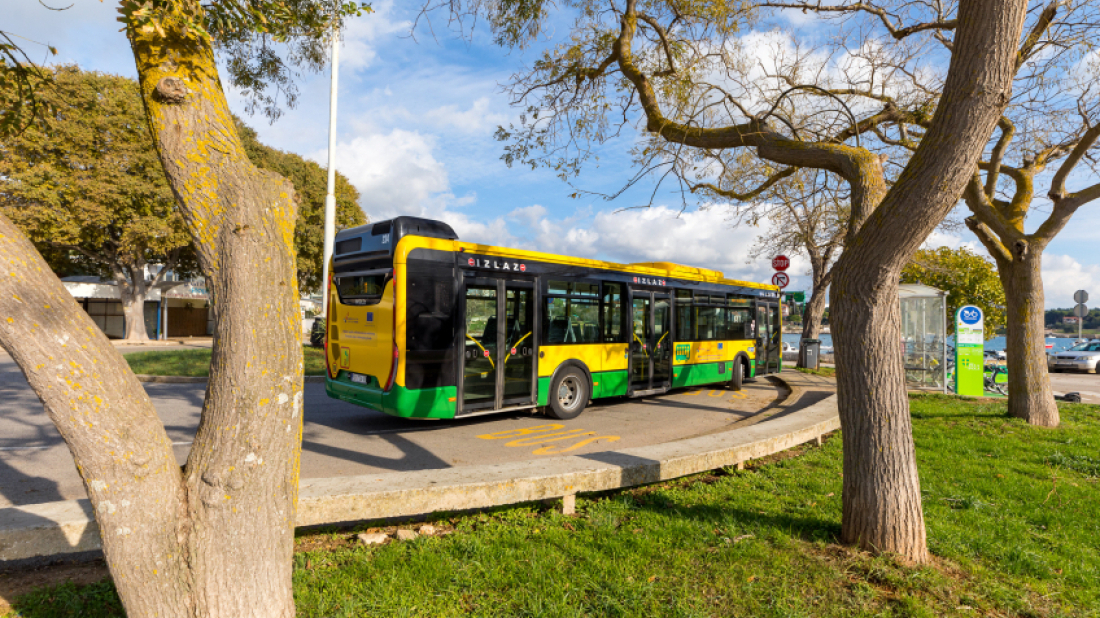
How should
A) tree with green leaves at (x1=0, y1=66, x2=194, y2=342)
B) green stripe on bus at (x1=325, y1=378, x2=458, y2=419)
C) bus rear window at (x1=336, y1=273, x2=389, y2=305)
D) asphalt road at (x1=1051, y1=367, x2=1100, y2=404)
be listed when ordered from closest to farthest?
green stripe on bus at (x1=325, y1=378, x2=458, y2=419)
bus rear window at (x1=336, y1=273, x2=389, y2=305)
asphalt road at (x1=1051, y1=367, x2=1100, y2=404)
tree with green leaves at (x1=0, y1=66, x2=194, y2=342)

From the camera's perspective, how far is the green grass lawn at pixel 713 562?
309 centimetres

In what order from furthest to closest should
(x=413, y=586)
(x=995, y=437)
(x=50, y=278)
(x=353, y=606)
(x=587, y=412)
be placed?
(x=587, y=412), (x=995, y=437), (x=413, y=586), (x=353, y=606), (x=50, y=278)

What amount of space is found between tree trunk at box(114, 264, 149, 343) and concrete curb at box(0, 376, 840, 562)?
28.7 m

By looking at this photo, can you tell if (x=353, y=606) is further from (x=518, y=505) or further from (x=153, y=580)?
(x=518, y=505)

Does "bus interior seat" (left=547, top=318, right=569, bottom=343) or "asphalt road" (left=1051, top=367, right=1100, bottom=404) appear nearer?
"bus interior seat" (left=547, top=318, right=569, bottom=343)

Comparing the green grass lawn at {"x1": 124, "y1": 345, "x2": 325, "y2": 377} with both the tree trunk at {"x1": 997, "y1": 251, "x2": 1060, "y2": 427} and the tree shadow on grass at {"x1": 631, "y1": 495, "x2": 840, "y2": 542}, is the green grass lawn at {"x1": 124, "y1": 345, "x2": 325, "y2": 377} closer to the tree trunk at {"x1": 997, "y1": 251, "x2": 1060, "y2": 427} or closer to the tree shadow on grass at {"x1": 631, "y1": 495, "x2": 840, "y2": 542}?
the tree shadow on grass at {"x1": 631, "y1": 495, "x2": 840, "y2": 542}

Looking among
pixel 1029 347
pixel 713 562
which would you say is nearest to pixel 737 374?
pixel 1029 347

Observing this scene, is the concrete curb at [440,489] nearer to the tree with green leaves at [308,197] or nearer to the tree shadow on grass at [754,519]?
the tree shadow on grass at [754,519]

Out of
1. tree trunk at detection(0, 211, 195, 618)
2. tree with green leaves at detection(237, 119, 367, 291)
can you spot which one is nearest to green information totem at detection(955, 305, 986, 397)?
tree trunk at detection(0, 211, 195, 618)

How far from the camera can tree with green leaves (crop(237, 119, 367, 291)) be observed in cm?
2812

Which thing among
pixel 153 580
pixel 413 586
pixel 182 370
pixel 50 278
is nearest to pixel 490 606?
pixel 413 586

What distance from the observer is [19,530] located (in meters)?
3.17

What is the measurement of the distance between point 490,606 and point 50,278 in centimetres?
256

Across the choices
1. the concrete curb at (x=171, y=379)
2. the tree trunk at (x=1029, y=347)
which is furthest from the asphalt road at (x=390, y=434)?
the tree trunk at (x=1029, y=347)
